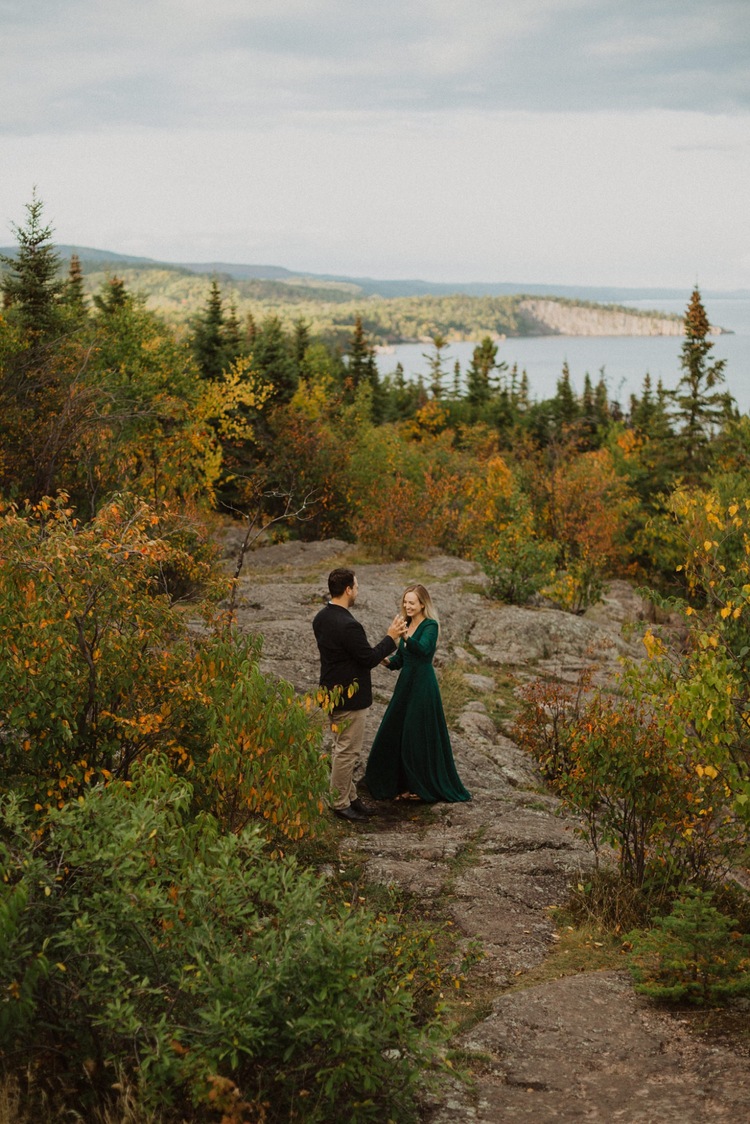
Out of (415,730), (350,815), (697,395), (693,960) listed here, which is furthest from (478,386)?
(693,960)

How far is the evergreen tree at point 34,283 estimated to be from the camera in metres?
26.8

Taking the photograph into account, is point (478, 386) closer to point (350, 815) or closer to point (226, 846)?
point (350, 815)

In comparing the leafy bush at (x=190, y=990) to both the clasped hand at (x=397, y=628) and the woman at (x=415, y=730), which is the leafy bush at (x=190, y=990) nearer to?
the clasped hand at (x=397, y=628)

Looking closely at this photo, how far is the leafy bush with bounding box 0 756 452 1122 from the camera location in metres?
3.94

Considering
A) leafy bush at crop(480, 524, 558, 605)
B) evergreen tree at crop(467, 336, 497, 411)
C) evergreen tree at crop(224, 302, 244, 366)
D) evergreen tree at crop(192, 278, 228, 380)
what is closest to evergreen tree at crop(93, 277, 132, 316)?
evergreen tree at crop(192, 278, 228, 380)

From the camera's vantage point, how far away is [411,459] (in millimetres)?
32844

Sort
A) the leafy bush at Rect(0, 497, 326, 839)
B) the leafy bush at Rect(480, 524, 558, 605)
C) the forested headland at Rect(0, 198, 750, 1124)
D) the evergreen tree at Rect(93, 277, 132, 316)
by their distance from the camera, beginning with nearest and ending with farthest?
the forested headland at Rect(0, 198, 750, 1124), the leafy bush at Rect(0, 497, 326, 839), the leafy bush at Rect(480, 524, 558, 605), the evergreen tree at Rect(93, 277, 132, 316)

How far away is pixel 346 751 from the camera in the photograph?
864cm

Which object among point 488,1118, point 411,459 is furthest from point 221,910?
point 411,459

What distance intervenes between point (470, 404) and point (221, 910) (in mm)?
78298

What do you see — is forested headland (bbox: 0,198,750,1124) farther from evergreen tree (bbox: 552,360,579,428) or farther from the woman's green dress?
evergreen tree (bbox: 552,360,579,428)

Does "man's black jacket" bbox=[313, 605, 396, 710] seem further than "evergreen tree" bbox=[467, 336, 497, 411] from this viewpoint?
No

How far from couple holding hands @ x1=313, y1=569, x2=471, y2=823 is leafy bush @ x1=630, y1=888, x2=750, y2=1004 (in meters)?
3.30

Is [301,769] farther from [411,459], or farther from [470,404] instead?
[470,404]
